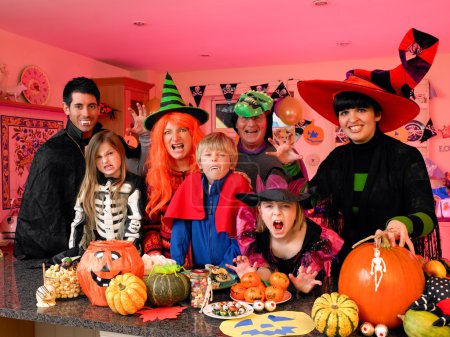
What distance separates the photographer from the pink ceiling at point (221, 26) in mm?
4215

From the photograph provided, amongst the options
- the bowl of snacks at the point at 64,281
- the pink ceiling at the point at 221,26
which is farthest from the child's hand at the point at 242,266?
the pink ceiling at the point at 221,26

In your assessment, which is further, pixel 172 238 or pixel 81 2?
pixel 81 2

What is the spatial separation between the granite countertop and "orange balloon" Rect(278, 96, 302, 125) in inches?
189

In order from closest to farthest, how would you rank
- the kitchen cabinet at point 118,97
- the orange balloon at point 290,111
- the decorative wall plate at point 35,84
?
1. the decorative wall plate at point 35,84
2. the kitchen cabinet at point 118,97
3. the orange balloon at point 290,111

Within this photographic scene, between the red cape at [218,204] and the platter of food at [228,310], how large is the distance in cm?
47

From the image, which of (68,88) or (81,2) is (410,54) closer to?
(68,88)

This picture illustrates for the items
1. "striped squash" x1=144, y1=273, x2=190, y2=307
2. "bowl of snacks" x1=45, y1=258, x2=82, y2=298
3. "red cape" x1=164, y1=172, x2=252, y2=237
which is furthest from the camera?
"red cape" x1=164, y1=172, x2=252, y2=237

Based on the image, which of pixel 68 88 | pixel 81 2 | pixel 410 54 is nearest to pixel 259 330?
pixel 410 54

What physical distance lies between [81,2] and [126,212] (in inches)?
97.1

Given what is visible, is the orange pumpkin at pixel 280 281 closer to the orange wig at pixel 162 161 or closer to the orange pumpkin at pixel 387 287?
the orange pumpkin at pixel 387 287

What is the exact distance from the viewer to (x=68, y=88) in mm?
2855

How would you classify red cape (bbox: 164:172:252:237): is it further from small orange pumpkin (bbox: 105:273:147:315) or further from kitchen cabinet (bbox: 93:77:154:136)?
kitchen cabinet (bbox: 93:77:154:136)

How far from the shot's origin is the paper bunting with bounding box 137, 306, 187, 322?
165 centimetres

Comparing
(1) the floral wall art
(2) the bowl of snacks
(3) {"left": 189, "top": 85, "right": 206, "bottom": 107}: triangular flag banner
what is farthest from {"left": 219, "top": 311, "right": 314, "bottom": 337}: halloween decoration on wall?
(3) {"left": 189, "top": 85, "right": 206, "bottom": 107}: triangular flag banner
